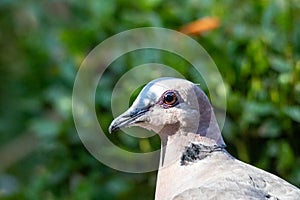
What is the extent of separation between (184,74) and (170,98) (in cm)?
79

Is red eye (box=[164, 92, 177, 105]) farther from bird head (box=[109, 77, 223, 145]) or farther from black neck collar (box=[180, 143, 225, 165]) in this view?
black neck collar (box=[180, 143, 225, 165])

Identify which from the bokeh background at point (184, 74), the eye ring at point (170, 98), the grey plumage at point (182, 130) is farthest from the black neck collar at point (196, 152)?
the bokeh background at point (184, 74)

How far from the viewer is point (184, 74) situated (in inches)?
136

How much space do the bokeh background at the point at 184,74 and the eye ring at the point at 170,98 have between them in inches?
26.8

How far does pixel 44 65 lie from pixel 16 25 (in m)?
0.91

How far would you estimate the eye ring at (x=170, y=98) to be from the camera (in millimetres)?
2656

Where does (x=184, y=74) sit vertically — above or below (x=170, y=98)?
below

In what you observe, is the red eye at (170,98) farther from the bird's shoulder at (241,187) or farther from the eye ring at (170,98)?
the bird's shoulder at (241,187)

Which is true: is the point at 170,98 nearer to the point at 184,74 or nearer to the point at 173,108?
the point at 173,108

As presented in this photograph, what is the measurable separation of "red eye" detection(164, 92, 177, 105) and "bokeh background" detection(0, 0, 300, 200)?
0.68 metres

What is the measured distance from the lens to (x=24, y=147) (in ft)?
16.1

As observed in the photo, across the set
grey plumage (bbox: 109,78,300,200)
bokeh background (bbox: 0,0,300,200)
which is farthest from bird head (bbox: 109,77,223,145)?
bokeh background (bbox: 0,0,300,200)

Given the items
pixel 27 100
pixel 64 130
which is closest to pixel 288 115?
pixel 64 130

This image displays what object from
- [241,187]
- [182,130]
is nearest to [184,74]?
[182,130]
